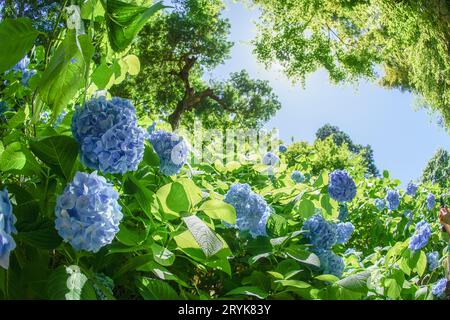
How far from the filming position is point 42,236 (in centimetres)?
70

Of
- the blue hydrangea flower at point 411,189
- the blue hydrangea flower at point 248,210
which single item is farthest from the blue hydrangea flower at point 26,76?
the blue hydrangea flower at point 411,189

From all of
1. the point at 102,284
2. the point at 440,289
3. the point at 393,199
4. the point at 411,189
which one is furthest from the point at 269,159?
the point at 411,189

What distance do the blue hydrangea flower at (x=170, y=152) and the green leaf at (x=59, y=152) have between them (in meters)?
0.30

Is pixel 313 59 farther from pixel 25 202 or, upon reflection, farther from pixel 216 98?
pixel 25 202

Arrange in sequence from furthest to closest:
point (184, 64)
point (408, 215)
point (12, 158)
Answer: point (184, 64) → point (408, 215) → point (12, 158)

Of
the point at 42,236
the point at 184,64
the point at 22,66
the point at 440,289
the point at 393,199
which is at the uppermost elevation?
the point at 184,64

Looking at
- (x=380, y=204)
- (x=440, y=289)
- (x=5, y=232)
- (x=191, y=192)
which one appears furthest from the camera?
(x=380, y=204)

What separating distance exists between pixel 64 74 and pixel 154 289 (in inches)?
13.7

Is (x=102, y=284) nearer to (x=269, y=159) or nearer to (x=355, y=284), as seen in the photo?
(x=355, y=284)

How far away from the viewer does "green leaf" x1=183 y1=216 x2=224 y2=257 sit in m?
0.76

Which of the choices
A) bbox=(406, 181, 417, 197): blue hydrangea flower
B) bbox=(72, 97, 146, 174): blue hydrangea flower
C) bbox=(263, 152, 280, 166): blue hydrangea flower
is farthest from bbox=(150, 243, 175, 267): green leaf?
bbox=(406, 181, 417, 197): blue hydrangea flower

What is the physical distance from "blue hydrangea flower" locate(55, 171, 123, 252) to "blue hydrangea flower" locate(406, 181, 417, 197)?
3160mm

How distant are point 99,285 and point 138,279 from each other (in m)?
0.10

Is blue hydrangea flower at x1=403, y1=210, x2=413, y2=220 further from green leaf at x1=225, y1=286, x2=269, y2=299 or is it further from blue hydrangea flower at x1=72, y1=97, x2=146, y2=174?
blue hydrangea flower at x1=72, y1=97, x2=146, y2=174
